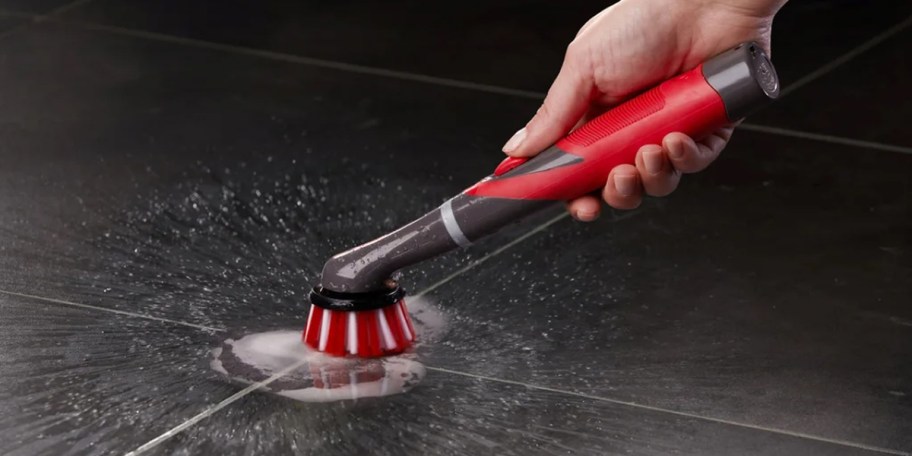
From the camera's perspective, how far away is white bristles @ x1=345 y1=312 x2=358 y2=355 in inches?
65.0

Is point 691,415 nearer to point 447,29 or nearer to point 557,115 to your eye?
point 557,115

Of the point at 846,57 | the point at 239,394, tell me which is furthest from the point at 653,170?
the point at 846,57

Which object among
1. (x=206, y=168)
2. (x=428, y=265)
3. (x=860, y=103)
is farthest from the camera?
(x=860, y=103)

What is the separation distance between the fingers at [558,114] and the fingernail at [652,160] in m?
0.12

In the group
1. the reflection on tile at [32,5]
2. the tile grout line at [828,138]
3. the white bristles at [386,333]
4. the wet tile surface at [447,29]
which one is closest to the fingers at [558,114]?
the white bristles at [386,333]

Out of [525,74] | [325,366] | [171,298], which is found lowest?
[325,366]

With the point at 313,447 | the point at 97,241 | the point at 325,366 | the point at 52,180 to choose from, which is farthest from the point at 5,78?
the point at 313,447

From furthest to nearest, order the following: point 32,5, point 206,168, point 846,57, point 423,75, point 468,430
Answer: point 32,5, point 846,57, point 423,75, point 206,168, point 468,430

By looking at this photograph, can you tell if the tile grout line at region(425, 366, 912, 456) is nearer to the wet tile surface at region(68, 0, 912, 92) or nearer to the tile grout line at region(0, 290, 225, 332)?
the tile grout line at region(0, 290, 225, 332)

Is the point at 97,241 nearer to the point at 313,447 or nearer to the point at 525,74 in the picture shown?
the point at 313,447

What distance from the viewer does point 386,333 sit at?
167cm

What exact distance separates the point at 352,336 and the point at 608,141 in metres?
0.34

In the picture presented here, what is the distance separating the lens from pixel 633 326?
1.76m

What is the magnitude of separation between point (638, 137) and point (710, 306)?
1.15 feet
